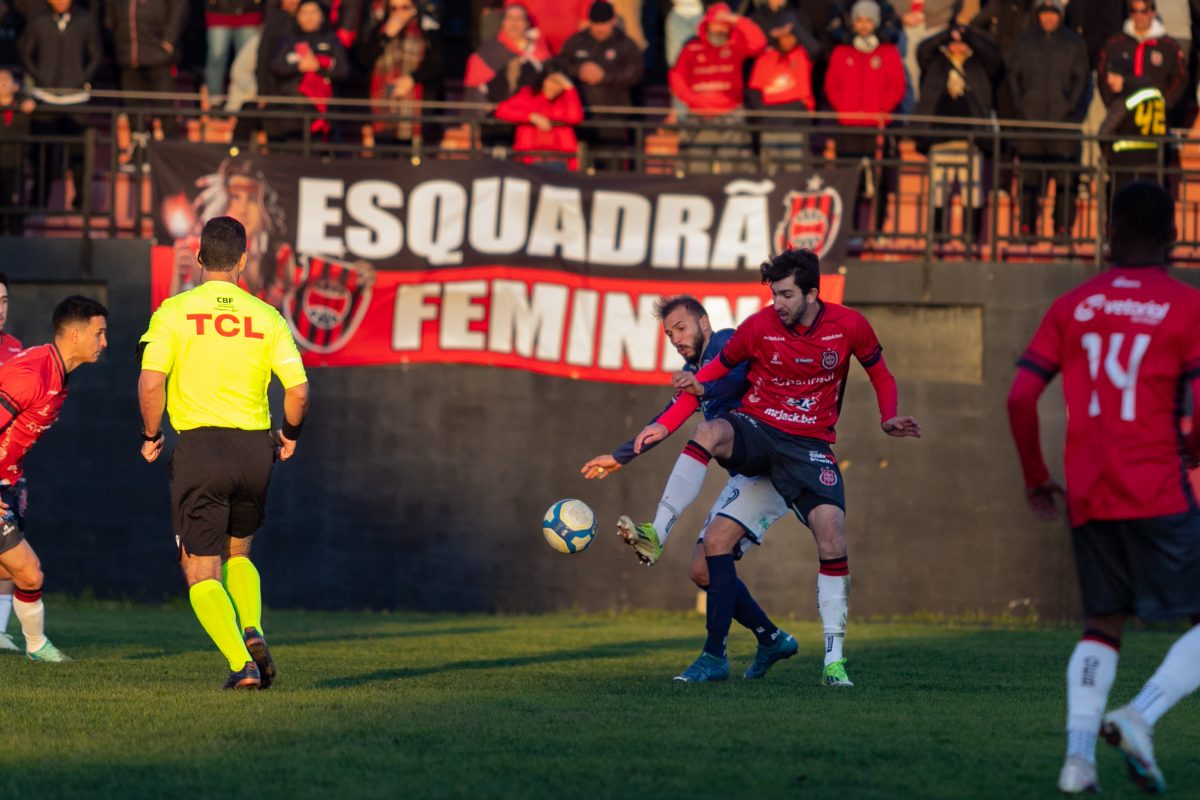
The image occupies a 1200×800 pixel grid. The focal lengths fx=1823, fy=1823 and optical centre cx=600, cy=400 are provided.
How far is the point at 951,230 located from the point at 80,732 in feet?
42.3

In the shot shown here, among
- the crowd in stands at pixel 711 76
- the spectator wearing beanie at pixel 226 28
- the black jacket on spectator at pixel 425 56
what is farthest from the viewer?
the spectator wearing beanie at pixel 226 28

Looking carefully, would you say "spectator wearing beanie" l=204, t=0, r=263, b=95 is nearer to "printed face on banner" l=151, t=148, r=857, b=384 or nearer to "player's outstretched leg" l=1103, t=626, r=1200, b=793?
"printed face on banner" l=151, t=148, r=857, b=384

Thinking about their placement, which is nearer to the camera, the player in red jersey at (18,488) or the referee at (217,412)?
the referee at (217,412)

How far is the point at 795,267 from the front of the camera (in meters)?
9.59

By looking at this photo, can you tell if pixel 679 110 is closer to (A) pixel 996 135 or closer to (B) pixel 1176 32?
(A) pixel 996 135

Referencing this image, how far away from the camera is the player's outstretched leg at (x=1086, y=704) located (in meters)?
6.15

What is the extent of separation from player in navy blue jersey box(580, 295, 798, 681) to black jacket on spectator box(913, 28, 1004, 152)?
8.96m

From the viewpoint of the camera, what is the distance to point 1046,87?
18672 mm

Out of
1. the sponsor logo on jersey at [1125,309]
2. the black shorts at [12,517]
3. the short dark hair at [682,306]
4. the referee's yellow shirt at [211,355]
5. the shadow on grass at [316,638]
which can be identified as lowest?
the shadow on grass at [316,638]

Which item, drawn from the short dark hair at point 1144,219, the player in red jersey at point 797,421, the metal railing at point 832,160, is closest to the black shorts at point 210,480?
the player in red jersey at point 797,421

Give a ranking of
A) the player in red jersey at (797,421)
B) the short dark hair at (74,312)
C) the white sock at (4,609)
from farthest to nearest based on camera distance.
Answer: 1. the white sock at (4,609)
2. the short dark hair at (74,312)
3. the player in red jersey at (797,421)

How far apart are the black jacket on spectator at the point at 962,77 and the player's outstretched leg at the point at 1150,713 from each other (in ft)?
42.2

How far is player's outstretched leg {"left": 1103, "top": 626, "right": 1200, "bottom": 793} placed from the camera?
6098mm

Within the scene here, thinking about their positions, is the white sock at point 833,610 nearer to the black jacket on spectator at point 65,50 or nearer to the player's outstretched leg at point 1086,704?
the player's outstretched leg at point 1086,704
